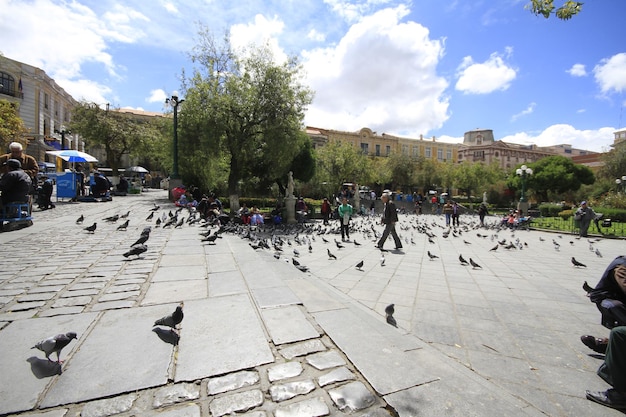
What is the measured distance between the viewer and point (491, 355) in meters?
3.08

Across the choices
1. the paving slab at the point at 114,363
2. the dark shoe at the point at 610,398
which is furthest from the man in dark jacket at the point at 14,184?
the dark shoe at the point at 610,398

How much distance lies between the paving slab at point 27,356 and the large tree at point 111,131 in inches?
932

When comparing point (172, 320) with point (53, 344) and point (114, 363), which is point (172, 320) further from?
point (53, 344)

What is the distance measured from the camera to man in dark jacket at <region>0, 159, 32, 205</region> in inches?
271

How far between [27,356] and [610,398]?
4.13 m

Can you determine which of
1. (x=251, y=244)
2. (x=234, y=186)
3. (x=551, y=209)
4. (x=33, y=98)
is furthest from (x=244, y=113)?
(x=33, y=98)

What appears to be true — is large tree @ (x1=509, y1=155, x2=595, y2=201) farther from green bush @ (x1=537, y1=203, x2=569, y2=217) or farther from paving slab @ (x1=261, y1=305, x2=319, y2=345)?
paving slab @ (x1=261, y1=305, x2=319, y2=345)

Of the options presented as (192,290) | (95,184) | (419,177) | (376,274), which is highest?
(419,177)

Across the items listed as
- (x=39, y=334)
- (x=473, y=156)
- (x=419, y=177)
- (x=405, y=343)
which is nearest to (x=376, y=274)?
(x=405, y=343)


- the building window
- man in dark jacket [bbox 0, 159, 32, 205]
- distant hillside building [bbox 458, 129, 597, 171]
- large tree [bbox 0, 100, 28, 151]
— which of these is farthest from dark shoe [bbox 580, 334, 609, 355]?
distant hillside building [bbox 458, 129, 597, 171]

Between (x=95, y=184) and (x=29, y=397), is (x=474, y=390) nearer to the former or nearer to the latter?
(x=29, y=397)

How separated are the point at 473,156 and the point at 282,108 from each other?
70409 millimetres

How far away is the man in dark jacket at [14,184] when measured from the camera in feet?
22.6

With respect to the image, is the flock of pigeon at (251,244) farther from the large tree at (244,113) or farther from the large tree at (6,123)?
the large tree at (6,123)
